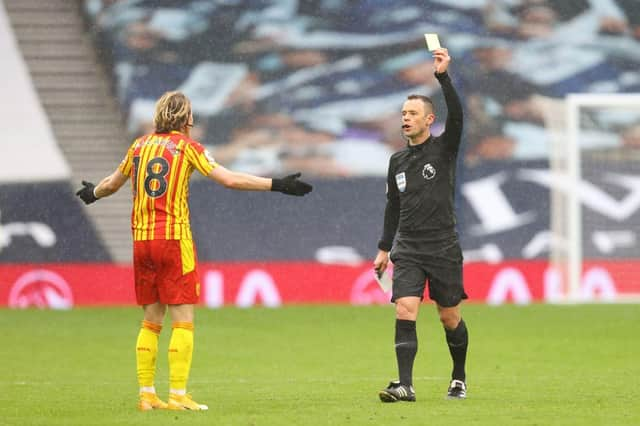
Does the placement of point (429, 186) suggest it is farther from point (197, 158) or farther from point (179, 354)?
point (179, 354)

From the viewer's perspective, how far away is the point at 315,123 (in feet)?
67.1

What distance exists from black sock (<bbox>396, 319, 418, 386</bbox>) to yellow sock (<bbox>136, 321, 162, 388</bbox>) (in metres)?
1.43

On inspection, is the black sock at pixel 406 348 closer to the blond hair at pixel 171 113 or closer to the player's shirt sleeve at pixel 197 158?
the player's shirt sleeve at pixel 197 158

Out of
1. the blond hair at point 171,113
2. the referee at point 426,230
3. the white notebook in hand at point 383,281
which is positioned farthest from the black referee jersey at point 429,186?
the blond hair at point 171,113

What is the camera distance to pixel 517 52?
2084cm

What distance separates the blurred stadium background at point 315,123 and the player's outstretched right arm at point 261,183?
451 inches

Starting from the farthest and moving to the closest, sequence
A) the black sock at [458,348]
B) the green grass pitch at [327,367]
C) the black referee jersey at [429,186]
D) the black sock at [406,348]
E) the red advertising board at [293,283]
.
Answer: the red advertising board at [293,283], the black sock at [458,348], the black referee jersey at [429,186], the black sock at [406,348], the green grass pitch at [327,367]

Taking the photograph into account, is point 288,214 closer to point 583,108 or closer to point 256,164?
point 256,164

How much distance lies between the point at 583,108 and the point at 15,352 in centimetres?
1023

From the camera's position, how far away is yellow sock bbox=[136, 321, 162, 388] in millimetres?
8344

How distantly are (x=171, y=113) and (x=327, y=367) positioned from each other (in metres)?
3.73

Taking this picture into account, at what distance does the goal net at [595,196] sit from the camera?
64.8 feet

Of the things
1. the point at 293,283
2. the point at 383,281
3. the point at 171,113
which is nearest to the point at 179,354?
the point at 171,113

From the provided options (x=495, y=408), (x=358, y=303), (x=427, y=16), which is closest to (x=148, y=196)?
(x=495, y=408)
